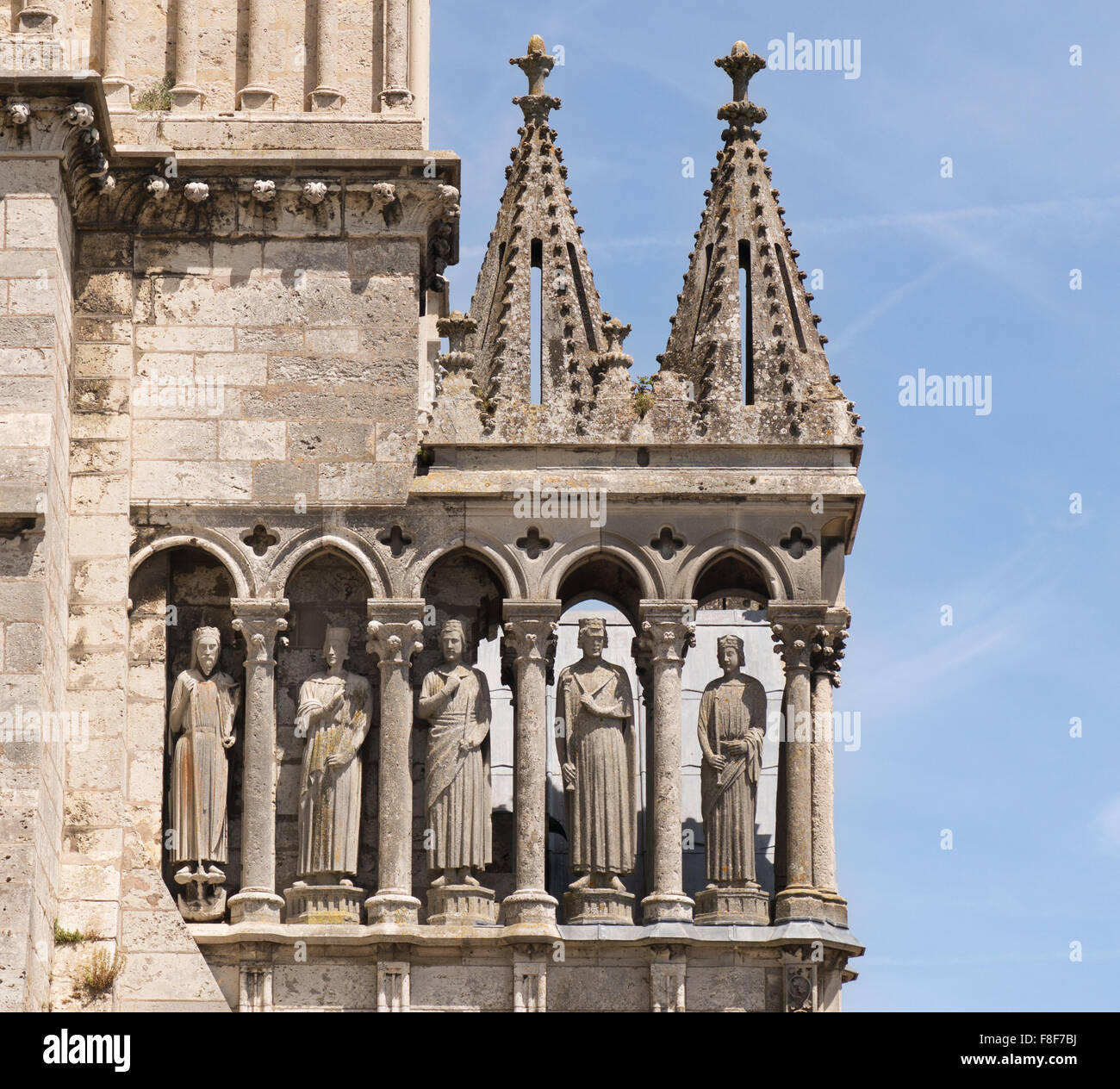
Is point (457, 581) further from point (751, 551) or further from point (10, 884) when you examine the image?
point (10, 884)

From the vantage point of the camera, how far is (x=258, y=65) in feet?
93.5

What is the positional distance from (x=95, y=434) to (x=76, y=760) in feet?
8.52

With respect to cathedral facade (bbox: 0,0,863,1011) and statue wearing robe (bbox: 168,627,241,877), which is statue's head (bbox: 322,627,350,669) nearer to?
cathedral facade (bbox: 0,0,863,1011)

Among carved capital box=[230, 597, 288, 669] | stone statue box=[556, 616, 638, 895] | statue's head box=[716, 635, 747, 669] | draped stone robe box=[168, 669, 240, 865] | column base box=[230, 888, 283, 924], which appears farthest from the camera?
statue's head box=[716, 635, 747, 669]

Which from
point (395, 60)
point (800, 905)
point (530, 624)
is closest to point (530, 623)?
point (530, 624)

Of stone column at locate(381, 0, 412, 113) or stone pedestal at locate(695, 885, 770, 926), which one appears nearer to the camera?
stone pedestal at locate(695, 885, 770, 926)

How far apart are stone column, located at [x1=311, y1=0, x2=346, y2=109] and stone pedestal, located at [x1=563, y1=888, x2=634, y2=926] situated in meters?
6.52

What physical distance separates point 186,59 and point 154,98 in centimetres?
42

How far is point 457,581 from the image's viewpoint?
92.6 feet

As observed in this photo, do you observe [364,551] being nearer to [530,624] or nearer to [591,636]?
[530,624]

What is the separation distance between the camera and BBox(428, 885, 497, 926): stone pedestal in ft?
88.5

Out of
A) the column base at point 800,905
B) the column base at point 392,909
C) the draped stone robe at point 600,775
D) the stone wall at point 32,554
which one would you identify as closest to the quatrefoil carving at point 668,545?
the draped stone robe at point 600,775

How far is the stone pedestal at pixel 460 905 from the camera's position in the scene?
2698 centimetres

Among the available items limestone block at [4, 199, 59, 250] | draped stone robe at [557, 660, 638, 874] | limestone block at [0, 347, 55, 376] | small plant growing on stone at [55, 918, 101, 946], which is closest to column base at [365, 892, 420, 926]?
draped stone robe at [557, 660, 638, 874]
